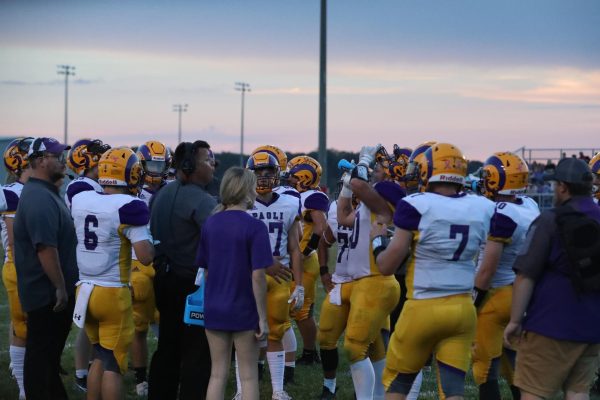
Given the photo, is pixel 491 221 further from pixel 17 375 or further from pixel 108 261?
pixel 17 375

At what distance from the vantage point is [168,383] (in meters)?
6.56

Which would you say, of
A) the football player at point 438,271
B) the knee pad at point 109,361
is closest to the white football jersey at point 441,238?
the football player at point 438,271

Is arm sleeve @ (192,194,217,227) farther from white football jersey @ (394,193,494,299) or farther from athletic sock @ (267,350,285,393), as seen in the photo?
athletic sock @ (267,350,285,393)

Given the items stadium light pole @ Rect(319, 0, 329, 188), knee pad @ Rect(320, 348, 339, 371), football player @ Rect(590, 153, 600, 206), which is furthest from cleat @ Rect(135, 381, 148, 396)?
stadium light pole @ Rect(319, 0, 329, 188)

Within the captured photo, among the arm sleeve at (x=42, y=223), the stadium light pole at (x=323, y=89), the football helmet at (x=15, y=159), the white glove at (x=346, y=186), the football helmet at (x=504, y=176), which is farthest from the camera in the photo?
the stadium light pole at (x=323, y=89)

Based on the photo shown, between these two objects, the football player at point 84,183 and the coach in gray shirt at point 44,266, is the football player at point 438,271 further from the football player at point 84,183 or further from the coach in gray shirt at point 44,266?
the football player at point 84,183

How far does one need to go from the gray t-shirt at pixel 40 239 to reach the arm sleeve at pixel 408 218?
7.97 feet

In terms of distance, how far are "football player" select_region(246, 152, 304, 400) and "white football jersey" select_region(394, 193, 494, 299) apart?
188cm

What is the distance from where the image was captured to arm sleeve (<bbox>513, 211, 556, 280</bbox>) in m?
5.14

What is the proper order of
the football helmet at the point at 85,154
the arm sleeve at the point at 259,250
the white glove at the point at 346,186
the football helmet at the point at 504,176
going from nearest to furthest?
the arm sleeve at the point at 259,250
the football helmet at the point at 504,176
the white glove at the point at 346,186
the football helmet at the point at 85,154

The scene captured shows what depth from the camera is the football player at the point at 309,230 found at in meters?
8.66

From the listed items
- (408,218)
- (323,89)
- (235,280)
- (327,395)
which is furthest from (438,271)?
(323,89)

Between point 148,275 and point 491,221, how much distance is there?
357cm

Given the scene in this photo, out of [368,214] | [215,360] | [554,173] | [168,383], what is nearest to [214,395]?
[215,360]
